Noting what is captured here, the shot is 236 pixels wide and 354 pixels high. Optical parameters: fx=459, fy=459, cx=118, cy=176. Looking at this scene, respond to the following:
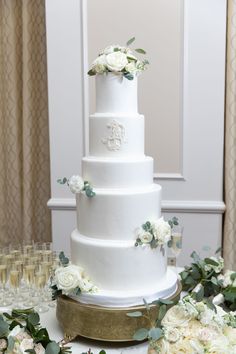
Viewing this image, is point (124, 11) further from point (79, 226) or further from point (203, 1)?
point (79, 226)

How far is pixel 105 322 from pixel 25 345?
324 mm

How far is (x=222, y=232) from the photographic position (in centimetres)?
303

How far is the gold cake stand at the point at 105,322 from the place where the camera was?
62.1 inches

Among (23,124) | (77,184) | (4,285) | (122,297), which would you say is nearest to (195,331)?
(122,297)

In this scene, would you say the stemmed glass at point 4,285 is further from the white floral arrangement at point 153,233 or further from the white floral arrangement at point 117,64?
the white floral arrangement at point 117,64

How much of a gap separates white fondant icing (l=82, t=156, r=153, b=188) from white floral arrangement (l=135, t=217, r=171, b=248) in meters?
0.16

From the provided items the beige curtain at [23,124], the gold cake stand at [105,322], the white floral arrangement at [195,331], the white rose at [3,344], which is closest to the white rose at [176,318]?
the white floral arrangement at [195,331]

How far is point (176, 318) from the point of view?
4.51 feet

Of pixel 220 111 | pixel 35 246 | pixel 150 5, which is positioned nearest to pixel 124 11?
pixel 150 5

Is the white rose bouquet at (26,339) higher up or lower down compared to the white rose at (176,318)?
lower down

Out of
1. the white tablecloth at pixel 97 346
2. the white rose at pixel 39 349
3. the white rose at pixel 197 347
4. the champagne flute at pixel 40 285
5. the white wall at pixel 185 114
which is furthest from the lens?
the white wall at pixel 185 114

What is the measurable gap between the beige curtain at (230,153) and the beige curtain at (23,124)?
1.28m

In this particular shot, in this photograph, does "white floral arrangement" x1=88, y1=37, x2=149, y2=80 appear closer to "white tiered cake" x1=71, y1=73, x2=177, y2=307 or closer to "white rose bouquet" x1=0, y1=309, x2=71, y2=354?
"white tiered cake" x1=71, y1=73, x2=177, y2=307

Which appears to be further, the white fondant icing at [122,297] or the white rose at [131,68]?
the white rose at [131,68]
